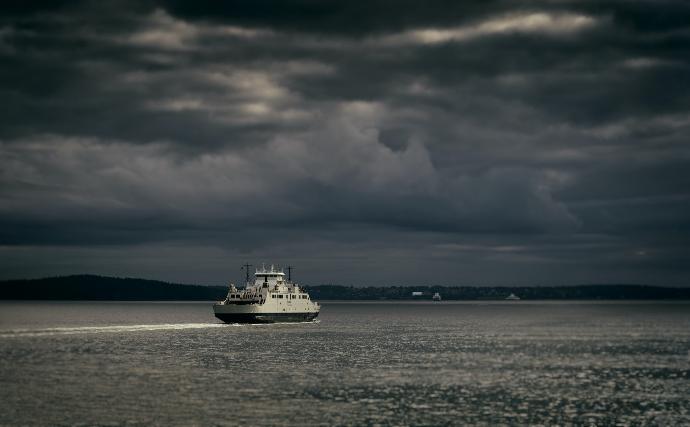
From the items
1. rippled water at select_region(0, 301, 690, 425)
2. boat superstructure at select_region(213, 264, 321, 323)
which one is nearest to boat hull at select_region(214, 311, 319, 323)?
boat superstructure at select_region(213, 264, 321, 323)

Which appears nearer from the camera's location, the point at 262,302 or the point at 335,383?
the point at 335,383

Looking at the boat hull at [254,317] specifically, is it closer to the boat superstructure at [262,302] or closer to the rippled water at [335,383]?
the boat superstructure at [262,302]

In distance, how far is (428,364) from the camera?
98875mm

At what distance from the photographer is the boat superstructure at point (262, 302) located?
169m

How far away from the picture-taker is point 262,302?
169 meters

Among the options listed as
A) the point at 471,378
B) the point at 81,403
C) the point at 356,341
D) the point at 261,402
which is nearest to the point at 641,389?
the point at 471,378

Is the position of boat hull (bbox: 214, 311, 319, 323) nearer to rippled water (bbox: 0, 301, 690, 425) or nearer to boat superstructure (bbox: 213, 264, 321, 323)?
boat superstructure (bbox: 213, 264, 321, 323)

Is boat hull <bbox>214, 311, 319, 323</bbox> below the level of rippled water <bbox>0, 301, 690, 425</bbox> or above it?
above

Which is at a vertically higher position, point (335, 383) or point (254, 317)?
point (254, 317)

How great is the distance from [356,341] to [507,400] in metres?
80.7

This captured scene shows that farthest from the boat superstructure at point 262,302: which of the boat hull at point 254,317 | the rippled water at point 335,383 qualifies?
the rippled water at point 335,383

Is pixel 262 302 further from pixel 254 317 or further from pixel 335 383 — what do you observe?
pixel 335 383

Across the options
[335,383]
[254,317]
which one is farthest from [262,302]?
[335,383]

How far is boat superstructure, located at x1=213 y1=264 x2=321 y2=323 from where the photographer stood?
16875cm
